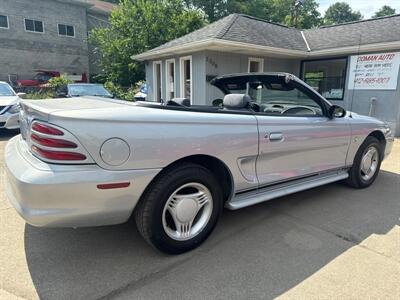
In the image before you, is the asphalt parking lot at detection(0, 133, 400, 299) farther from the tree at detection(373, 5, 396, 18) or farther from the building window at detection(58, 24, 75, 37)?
the tree at detection(373, 5, 396, 18)

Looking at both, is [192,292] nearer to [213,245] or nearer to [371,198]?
[213,245]

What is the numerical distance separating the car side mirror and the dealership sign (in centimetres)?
677

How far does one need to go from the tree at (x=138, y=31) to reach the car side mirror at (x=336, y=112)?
1677 centimetres

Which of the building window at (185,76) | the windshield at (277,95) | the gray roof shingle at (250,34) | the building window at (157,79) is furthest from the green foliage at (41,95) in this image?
the windshield at (277,95)

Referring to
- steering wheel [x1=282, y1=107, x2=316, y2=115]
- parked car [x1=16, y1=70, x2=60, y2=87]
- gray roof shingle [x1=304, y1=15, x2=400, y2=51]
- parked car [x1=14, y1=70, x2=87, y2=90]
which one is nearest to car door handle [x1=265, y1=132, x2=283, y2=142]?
steering wheel [x1=282, y1=107, x2=316, y2=115]

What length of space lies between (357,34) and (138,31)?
44.0ft

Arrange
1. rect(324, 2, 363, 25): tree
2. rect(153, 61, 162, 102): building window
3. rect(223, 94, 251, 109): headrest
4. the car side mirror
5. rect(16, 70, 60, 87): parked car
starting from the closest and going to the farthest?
rect(223, 94, 251, 109): headrest
the car side mirror
rect(153, 61, 162, 102): building window
rect(16, 70, 60, 87): parked car
rect(324, 2, 363, 25): tree

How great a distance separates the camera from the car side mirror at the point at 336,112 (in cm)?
355

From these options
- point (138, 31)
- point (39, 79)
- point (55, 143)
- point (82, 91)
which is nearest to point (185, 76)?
point (82, 91)

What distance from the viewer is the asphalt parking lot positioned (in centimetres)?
209

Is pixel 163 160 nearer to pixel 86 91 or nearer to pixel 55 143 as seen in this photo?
pixel 55 143

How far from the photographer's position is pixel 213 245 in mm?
2703

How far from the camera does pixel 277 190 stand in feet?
10.3

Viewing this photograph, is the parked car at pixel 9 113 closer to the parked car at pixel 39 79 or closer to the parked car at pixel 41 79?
the parked car at pixel 41 79
